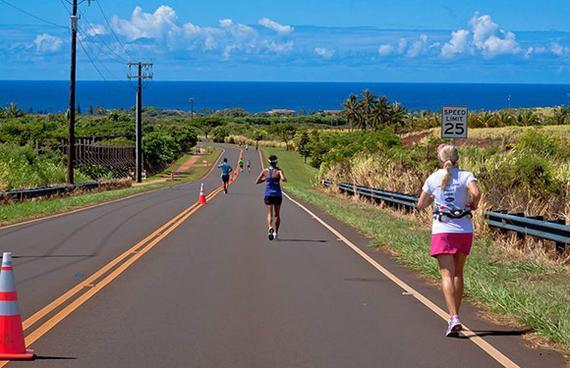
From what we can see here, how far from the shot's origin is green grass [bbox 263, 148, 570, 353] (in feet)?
31.6

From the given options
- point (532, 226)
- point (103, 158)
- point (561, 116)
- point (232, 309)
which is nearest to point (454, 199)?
point (232, 309)

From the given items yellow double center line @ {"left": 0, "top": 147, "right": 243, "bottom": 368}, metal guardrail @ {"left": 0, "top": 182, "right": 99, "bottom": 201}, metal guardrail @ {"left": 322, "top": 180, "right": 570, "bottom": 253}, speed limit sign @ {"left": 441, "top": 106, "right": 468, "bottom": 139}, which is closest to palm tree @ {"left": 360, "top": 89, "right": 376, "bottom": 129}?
metal guardrail @ {"left": 0, "top": 182, "right": 99, "bottom": 201}

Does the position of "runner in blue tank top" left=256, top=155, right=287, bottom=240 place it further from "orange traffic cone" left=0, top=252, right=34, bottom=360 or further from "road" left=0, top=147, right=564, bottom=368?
"orange traffic cone" left=0, top=252, right=34, bottom=360

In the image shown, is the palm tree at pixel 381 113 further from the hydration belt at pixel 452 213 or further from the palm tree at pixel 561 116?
the hydration belt at pixel 452 213

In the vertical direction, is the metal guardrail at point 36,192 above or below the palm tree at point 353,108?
below

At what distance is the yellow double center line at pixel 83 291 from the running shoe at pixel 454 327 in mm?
4199

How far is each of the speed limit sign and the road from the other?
4819 millimetres

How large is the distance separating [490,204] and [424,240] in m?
4.79

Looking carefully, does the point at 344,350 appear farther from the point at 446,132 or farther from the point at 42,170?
the point at 42,170

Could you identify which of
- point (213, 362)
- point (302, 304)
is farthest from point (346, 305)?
point (213, 362)

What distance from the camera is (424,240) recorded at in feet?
60.4

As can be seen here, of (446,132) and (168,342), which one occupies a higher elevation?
(446,132)

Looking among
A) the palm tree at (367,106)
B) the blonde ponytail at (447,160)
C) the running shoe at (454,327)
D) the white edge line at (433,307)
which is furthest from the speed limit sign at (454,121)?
the palm tree at (367,106)

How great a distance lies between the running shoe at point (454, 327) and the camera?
8.93m
